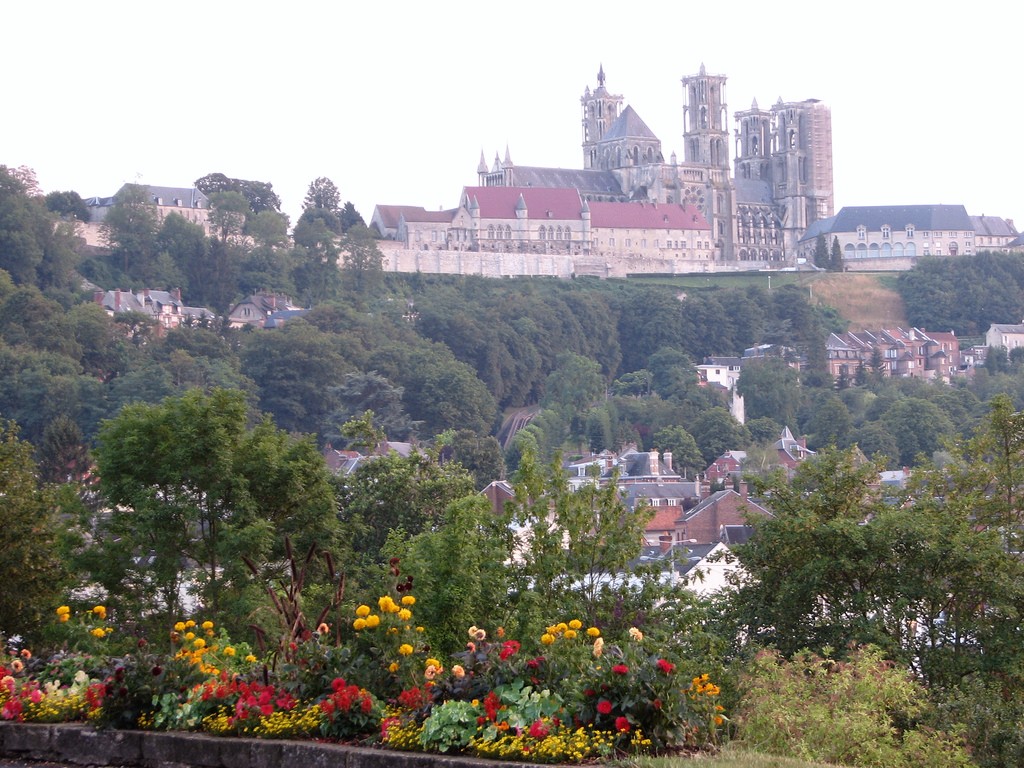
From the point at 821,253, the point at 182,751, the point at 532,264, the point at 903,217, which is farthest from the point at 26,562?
the point at 903,217

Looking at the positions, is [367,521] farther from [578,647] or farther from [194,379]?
[194,379]

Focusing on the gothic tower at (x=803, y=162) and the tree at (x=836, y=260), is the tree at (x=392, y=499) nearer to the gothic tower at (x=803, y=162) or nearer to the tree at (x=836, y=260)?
the tree at (x=836, y=260)

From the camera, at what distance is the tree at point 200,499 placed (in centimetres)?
2384

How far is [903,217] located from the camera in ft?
497

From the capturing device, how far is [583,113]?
15625 cm

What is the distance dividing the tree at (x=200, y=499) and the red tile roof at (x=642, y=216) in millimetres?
111125

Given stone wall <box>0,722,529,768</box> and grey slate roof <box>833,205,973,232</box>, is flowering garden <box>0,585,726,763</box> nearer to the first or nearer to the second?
stone wall <box>0,722,529,768</box>

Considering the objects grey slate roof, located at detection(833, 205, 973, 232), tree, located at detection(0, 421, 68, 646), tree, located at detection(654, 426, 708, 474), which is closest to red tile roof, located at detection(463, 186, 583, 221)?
grey slate roof, located at detection(833, 205, 973, 232)

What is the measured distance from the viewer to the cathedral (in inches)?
5728

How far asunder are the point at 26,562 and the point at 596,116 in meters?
139

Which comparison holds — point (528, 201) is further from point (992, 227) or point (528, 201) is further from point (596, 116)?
point (992, 227)

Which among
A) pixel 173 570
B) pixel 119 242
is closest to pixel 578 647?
pixel 173 570

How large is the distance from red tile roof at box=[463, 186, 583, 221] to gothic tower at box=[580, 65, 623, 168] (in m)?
18.2

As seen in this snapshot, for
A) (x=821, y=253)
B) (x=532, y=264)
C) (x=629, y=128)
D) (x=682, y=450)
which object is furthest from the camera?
(x=629, y=128)
